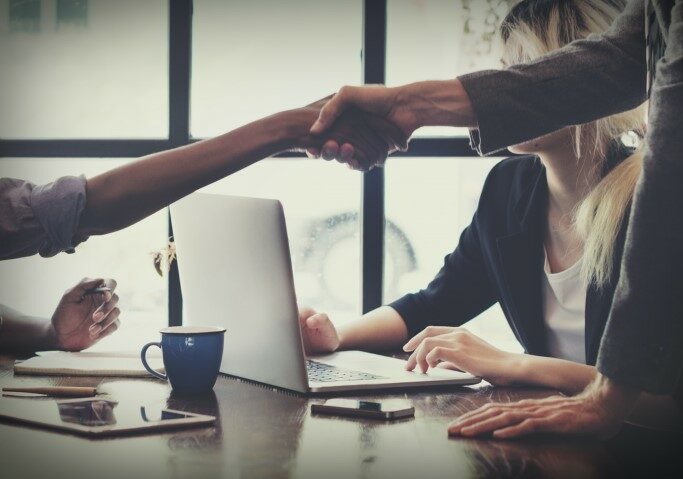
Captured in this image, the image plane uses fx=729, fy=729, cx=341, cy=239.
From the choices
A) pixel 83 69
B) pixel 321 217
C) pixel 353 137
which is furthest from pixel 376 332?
pixel 83 69

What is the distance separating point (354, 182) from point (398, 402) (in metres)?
1.76

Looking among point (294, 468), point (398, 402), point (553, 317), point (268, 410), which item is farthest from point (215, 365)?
point (553, 317)

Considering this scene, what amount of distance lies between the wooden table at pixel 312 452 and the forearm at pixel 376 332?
569mm

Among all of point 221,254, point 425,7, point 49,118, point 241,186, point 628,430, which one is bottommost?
point 628,430

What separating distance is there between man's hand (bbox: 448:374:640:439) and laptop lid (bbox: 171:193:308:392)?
11.7 inches

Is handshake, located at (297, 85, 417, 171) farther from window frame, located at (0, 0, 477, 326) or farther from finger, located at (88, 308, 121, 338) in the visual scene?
window frame, located at (0, 0, 477, 326)

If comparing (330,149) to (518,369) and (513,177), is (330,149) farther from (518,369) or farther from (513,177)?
(518,369)

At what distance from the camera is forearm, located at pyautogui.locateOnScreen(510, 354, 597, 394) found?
3.88 ft

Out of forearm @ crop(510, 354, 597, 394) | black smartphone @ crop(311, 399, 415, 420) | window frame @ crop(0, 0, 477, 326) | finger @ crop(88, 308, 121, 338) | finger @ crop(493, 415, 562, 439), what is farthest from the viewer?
window frame @ crop(0, 0, 477, 326)

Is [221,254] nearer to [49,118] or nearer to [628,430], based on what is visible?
[628,430]

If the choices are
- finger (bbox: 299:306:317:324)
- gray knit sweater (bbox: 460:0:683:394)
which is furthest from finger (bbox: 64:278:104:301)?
gray knit sweater (bbox: 460:0:683:394)

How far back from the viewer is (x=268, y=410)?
3.25 ft

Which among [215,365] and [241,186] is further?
[241,186]

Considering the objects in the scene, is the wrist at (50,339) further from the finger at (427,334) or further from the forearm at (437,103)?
the forearm at (437,103)
